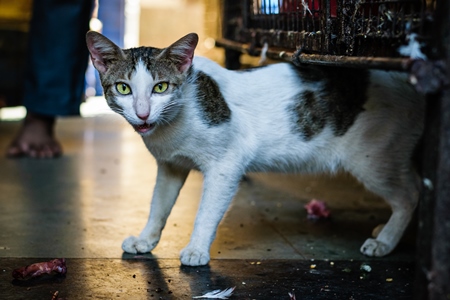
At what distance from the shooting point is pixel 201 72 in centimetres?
229

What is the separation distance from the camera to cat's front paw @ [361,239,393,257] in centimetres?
238

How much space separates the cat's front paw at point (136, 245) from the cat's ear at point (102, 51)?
0.59 metres

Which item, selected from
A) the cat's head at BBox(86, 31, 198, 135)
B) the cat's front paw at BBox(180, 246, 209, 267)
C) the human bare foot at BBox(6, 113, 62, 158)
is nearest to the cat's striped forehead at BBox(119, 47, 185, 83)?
the cat's head at BBox(86, 31, 198, 135)

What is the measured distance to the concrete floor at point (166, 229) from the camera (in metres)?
2.01

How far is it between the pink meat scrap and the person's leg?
87.8 inches

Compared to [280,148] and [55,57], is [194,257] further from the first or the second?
[55,57]

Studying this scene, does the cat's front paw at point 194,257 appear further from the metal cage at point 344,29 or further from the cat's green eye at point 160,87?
the metal cage at point 344,29

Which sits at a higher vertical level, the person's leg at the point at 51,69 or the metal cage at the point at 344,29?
the metal cage at the point at 344,29

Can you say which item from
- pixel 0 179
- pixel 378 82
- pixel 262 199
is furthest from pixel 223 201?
pixel 0 179

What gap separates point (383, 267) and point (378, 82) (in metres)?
0.66

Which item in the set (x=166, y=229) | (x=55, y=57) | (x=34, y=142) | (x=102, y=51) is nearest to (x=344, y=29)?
Answer: (x=102, y=51)

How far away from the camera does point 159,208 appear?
240 centimetres

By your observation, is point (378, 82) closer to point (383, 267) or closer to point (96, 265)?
point (383, 267)

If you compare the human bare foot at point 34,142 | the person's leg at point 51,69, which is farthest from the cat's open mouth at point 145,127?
the human bare foot at point 34,142
